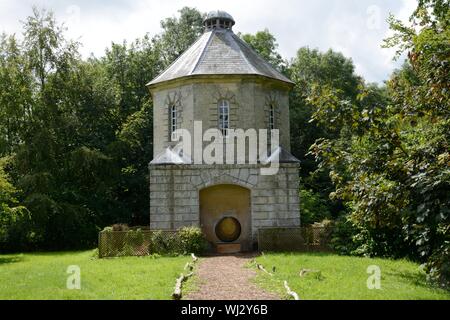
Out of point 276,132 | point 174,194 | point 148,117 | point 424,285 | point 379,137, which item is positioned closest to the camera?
point 424,285

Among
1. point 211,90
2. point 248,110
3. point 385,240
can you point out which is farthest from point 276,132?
point 385,240

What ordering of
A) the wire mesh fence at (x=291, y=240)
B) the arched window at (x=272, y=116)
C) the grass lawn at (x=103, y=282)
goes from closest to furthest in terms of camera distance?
the grass lawn at (x=103, y=282)
the wire mesh fence at (x=291, y=240)
the arched window at (x=272, y=116)

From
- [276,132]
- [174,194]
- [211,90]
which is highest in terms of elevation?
[211,90]

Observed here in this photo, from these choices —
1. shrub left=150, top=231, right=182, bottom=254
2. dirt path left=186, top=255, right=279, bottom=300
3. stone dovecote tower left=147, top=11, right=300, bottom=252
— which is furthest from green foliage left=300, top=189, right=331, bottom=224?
shrub left=150, top=231, right=182, bottom=254

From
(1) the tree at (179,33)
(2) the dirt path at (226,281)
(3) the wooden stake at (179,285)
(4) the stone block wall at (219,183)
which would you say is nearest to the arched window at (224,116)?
(4) the stone block wall at (219,183)

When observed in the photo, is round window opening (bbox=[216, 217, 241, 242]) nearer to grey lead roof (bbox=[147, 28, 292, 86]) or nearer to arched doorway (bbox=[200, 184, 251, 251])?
arched doorway (bbox=[200, 184, 251, 251])

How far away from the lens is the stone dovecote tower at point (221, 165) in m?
21.9

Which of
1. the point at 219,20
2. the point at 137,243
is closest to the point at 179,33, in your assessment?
the point at 219,20

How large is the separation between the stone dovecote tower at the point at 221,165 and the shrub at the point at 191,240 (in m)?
1.71

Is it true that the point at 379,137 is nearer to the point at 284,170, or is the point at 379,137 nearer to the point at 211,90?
the point at 284,170

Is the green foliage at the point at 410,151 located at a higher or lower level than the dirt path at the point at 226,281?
higher

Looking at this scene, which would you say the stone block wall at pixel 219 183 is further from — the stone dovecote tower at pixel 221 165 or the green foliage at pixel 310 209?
the green foliage at pixel 310 209
